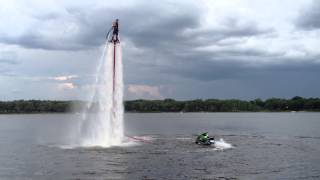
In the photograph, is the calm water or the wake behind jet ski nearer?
the calm water

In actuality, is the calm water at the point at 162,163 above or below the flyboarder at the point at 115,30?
below

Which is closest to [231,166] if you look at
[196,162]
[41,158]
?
Answer: [196,162]

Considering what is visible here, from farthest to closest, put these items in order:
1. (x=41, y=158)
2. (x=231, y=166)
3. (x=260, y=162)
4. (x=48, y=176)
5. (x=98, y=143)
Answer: (x=98, y=143)
(x=41, y=158)
(x=260, y=162)
(x=231, y=166)
(x=48, y=176)

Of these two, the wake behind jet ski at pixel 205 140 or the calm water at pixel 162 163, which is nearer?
the calm water at pixel 162 163

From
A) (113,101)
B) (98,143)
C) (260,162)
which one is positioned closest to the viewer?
(260,162)

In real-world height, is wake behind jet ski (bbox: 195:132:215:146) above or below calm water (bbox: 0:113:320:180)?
above

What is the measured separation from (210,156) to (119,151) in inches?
532

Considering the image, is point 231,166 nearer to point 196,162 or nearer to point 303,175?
point 196,162

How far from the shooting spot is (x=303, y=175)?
172 feet

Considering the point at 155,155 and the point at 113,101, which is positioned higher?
the point at 113,101

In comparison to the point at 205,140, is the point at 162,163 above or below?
below

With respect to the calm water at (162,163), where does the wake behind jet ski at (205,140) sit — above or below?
above

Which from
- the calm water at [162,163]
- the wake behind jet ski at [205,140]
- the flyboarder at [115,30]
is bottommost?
the calm water at [162,163]

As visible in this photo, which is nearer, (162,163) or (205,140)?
(162,163)
